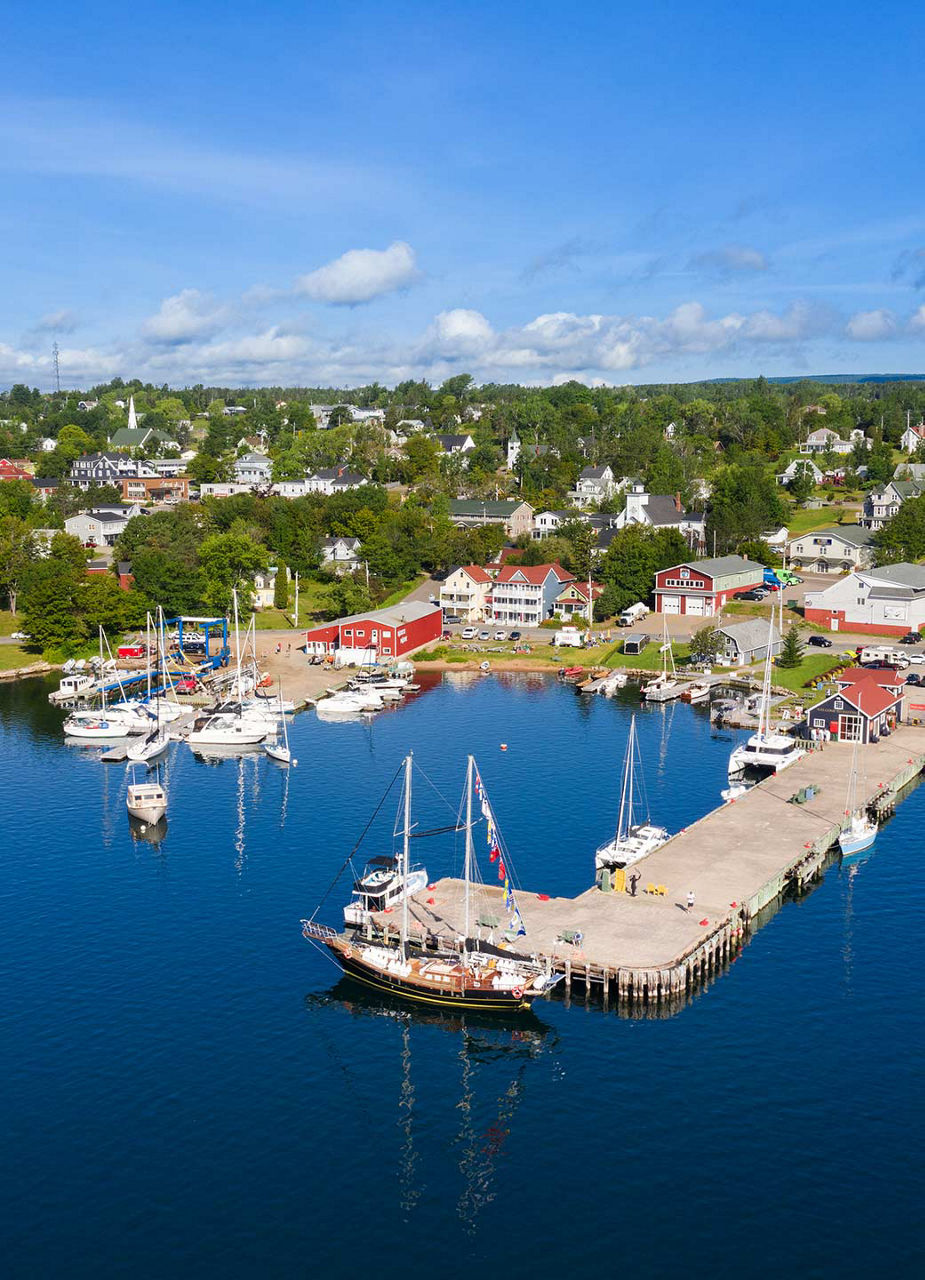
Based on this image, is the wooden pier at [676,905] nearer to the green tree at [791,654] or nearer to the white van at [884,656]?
the green tree at [791,654]

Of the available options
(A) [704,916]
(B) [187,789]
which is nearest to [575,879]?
(A) [704,916]

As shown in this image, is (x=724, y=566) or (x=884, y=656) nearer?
(x=884, y=656)

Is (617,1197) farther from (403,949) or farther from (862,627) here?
(862,627)

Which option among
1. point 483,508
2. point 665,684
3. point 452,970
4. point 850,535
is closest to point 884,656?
point 665,684

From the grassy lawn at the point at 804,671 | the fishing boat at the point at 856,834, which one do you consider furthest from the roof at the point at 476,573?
the fishing boat at the point at 856,834

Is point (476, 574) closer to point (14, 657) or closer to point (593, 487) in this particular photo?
point (14, 657)

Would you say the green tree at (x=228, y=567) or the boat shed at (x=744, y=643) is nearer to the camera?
the boat shed at (x=744, y=643)

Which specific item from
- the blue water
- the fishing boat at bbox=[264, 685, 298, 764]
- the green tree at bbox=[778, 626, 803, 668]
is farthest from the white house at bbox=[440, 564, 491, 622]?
the blue water
